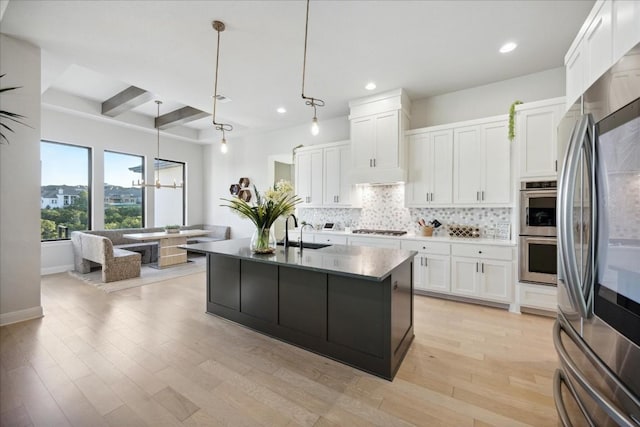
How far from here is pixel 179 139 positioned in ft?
A: 24.3

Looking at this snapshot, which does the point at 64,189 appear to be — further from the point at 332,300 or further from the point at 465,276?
the point at 465,276

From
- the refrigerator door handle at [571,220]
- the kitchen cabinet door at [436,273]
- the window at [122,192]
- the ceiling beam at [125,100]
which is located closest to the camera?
the refrigerator door handle at [571,220]

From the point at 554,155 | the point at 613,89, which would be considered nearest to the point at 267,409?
the point at 613,89

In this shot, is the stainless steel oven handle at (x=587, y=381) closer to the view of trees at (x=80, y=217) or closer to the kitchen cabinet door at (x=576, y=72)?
the kitchen cabinet door at (x=576, y=72)

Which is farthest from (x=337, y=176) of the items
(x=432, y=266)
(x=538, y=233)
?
(x=538, y=233)

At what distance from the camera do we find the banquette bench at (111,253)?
4605mm

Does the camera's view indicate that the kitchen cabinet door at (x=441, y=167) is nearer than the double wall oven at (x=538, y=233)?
No

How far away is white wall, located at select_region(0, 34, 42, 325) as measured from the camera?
9.75ft

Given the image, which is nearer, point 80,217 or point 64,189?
point 64,189

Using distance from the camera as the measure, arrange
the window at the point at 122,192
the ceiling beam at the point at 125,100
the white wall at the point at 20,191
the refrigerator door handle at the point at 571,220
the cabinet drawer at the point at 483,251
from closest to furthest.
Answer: the refrigerator door handle at the point at 571,220, the white wall at the point at 20,191, the cabinet drawer at the point at 483,251, the ceiling beam at the point at 125,100, the window at the point at 122,192

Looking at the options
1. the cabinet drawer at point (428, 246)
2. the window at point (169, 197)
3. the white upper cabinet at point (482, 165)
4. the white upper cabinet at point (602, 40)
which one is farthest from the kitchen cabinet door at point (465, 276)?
the window at point (169, 197)

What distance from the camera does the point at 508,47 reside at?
3088 mm

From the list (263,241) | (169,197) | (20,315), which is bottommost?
(20,315)

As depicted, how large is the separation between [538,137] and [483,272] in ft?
5.79
